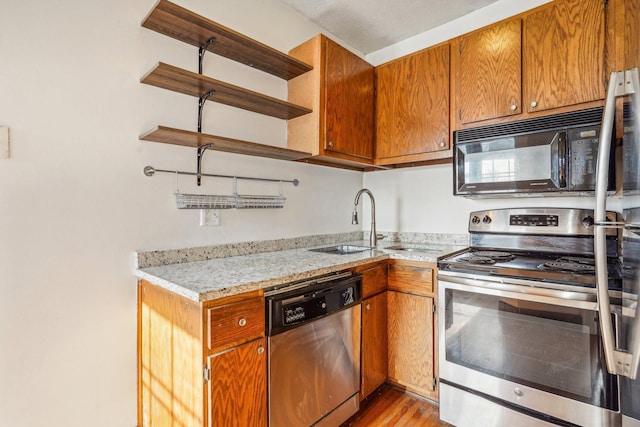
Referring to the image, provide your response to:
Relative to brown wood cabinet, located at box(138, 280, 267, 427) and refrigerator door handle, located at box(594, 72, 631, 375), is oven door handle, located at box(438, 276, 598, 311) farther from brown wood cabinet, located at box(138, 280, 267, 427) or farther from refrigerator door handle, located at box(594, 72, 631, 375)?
brown wood cabinet, located at box(138, 280, 267, 427)

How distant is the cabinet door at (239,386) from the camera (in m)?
1.14

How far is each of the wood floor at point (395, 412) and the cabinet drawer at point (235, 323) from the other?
3.11 ft

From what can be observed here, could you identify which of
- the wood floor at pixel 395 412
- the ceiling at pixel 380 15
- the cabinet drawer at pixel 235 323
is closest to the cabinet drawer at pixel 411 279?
the wood floor at pixel 395 412

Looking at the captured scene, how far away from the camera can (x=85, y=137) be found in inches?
54.5

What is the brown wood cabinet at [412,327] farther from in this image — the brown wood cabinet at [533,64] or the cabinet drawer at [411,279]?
the brown wood cabinet at [533,64]

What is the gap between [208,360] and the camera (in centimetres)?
112

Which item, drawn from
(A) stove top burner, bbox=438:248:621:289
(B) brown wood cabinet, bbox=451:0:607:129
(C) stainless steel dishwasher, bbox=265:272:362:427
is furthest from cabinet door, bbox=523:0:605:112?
(C) stainless steel dishwasher, bbox=265:272:362:427

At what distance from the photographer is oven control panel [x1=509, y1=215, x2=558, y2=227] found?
195cm

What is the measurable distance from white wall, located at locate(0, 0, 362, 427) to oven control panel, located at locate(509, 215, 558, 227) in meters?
1.93

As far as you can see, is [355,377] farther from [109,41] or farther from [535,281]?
[109,41]

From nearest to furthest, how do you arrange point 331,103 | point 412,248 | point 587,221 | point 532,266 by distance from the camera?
1. point 532,266
2. point 587,221
3. point 331,103
4. point 412,248

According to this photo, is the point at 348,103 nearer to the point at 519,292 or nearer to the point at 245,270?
the point at 245,270

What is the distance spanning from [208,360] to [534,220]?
2.01 metres

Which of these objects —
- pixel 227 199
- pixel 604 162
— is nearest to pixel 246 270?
pixel 227 199
